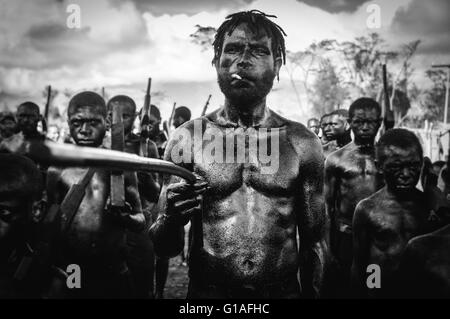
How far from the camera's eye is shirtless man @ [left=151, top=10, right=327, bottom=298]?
212 centimetres

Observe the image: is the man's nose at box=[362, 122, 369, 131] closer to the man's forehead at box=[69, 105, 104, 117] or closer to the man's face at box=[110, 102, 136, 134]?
the man's face at box=[110, 102, 136, 134]

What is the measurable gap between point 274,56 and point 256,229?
1.03m

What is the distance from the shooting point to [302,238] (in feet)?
7.73

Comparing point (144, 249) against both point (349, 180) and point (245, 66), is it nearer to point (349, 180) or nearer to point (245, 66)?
point (349, 180)

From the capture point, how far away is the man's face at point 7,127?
7734mm

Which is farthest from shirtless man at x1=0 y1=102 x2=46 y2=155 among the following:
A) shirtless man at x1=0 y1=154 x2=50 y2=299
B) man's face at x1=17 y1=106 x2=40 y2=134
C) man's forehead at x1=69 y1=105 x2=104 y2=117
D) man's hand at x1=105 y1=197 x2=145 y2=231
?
shirtless man at x1=0 y1=154 x2=50 y2=299

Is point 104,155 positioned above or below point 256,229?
above

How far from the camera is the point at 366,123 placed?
206 inches

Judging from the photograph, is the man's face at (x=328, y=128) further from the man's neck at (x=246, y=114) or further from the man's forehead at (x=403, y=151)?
the man's neck at (x=246, y=114)

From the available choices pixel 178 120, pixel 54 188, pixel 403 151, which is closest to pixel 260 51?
pixel 403 151

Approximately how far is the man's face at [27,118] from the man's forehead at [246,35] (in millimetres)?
4840

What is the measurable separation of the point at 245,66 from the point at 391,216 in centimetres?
212
